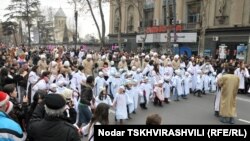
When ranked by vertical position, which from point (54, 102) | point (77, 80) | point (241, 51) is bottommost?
point (77, 80)

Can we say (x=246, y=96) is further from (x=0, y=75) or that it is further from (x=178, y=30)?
(x=178, y=30)

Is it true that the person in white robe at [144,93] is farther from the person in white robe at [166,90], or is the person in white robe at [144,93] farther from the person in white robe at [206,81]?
the person in white robe at [206,81]

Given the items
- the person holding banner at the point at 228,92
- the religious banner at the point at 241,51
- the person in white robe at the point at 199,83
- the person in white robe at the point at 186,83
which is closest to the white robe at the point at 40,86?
the person holding banner at the point at 228,92

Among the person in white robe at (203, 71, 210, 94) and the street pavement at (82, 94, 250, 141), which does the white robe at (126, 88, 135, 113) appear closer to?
the street pavement at (82, 94, 250, 141)

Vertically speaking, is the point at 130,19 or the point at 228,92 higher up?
the point at 130,19

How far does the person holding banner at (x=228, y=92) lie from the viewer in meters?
9.73

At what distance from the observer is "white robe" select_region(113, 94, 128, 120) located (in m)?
9.55

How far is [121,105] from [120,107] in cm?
7

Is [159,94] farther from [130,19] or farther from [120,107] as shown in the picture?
[130,19]

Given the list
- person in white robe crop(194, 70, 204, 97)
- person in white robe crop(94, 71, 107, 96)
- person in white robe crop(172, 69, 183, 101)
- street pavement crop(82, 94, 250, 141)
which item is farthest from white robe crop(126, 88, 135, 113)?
person in white robe crop(194, 70, 204, 97)

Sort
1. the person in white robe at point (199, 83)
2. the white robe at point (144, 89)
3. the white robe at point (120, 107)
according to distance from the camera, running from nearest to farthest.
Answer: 1. the white robe at point (120, 107)
2. the white robe at point (144, 89)
3. the person in white robe at point (199, 83)

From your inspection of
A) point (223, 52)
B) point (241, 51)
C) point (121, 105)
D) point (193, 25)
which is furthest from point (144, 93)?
point (193, 25)

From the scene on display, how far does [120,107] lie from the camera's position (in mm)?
9586

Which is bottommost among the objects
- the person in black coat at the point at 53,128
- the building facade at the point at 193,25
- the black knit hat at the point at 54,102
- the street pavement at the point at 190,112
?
the street pavement at the point at 190,112
